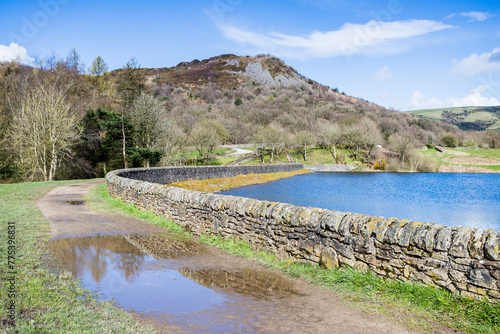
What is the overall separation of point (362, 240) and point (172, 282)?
3.60 m

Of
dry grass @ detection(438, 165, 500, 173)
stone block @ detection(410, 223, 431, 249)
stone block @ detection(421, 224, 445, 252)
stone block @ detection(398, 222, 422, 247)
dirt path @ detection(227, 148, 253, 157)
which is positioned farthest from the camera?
dirt path @ detection(227, 148, 253, 157)

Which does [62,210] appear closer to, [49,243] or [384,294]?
[49,243]

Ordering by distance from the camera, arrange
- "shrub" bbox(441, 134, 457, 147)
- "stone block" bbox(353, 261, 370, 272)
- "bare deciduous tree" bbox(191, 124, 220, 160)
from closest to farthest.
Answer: "stone block" bbox(353, 261, 370, 272) → "bare deciduous tree" bbox(191, 124, 220, 160) → "shrub" bbox(441, 134, 457, 147)

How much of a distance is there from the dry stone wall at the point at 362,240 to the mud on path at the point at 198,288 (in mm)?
793

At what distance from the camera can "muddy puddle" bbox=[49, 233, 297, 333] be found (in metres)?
4.69

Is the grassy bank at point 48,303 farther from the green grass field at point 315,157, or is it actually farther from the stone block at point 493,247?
the green grass field at point 315,157

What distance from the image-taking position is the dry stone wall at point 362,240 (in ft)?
15.3

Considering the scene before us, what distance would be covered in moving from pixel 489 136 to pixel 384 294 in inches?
4040

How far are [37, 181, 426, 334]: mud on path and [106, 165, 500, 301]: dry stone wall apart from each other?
793mm

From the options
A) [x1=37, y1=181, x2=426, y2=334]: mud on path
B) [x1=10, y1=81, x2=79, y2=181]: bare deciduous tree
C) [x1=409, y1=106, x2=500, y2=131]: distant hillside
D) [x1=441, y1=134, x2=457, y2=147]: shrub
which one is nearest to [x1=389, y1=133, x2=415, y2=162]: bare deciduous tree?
[x1=441, y1=134, x2=457, y2=147]: shrub

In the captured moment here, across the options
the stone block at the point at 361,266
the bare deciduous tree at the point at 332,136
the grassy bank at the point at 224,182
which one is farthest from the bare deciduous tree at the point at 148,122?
the bare deciduous tree at the point at 332,136

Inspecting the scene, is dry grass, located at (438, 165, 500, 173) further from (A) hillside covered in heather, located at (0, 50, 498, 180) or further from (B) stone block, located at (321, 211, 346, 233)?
(B) stone block, located at (321, 211, 346, 233)

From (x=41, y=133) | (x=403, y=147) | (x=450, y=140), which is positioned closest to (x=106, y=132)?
(x=41, y=133)

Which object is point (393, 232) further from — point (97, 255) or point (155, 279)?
point (97, 255)
